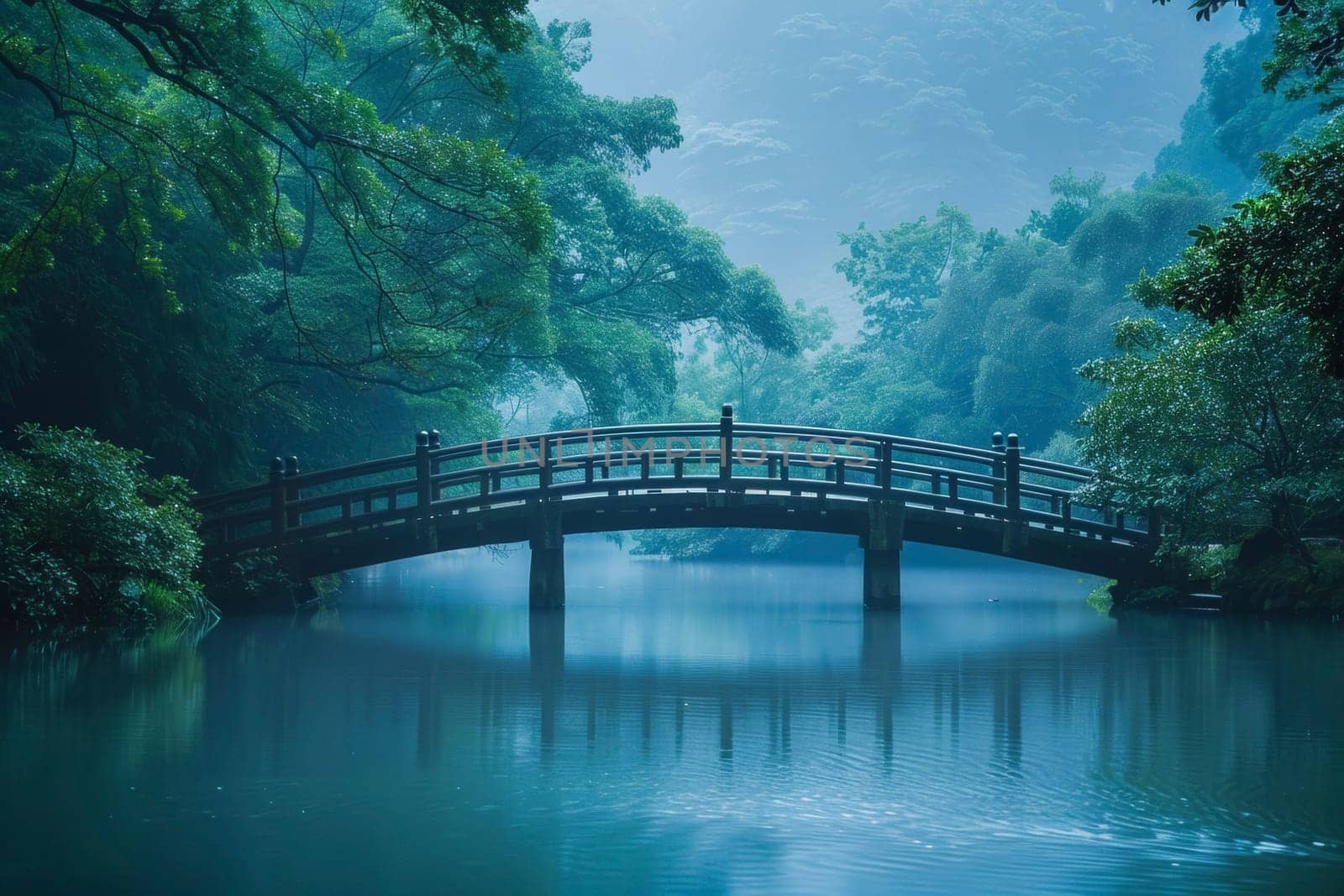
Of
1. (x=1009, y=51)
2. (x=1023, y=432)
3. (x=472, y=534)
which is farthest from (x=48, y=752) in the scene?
(x=1009, y=51)

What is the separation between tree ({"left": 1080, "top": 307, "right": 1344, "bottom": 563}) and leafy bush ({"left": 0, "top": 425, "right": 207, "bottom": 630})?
1024cm

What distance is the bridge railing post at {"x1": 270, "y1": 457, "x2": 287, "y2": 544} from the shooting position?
54.2 ft

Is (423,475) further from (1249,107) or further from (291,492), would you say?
(1249,107)

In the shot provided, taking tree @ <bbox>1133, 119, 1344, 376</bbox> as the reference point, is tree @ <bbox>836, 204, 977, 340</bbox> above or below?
above

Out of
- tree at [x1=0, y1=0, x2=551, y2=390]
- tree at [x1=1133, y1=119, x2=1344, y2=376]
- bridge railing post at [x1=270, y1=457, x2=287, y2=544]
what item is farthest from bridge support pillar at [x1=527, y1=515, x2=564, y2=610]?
tree at [x1=1133, y1=119, x2=1344, y2=376]

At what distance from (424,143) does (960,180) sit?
8280 centimetres

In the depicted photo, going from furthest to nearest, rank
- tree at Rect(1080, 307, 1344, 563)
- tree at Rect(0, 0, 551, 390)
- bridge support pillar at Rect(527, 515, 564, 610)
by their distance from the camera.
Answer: bridge support pillar at Rect(527, 515, 564, 610) → tree at Rect(1080, 307, 1344, 563) → tree at Rect(0, 0, 551, 390)

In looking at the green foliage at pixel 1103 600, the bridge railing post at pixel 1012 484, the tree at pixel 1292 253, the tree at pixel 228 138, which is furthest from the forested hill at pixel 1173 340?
the tree at pixel 228 138

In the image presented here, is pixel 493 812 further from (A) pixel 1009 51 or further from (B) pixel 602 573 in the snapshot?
(A) pixel 1009 51

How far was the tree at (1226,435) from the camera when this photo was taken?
1415 centimetres

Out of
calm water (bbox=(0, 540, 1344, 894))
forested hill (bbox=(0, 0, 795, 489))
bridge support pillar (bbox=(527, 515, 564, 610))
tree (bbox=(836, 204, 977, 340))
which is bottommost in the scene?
calm water (bbox=(0, 540, 1344, 894))

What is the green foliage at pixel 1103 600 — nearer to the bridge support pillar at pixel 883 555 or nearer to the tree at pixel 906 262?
the bridge support pillar at pixel 883 555

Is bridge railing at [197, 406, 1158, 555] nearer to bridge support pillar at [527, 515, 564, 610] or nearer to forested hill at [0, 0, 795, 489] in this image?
bridge support pillar at [527, 515, 564, 610]

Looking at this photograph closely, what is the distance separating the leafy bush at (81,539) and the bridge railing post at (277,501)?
2647 millimetres
